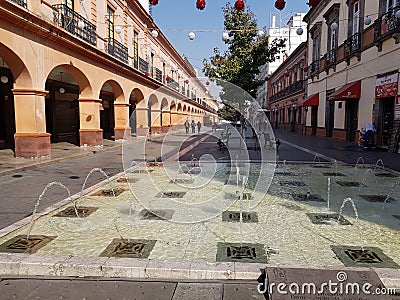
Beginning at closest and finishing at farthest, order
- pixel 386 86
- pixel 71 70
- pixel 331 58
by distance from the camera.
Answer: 1. pixel 71 70
2. pixel 386 86
3. pixel 331 58

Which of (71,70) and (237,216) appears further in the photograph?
(71,70)

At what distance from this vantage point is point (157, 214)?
18.0ft

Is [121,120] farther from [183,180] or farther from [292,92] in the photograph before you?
[292,92]

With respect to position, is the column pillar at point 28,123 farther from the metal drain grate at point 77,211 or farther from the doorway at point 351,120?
the doorway at point 351,120

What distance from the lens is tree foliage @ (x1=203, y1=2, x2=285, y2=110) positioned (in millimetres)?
16188

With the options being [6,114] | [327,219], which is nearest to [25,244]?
[327,219]

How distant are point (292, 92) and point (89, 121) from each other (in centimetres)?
2761

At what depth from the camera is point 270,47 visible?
1722cm

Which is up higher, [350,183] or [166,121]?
[166,121]

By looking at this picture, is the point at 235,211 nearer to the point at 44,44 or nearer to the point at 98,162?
the point at 98,162

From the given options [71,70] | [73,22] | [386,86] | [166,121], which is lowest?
[166,121]

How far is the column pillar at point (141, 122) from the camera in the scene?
80.6 ft

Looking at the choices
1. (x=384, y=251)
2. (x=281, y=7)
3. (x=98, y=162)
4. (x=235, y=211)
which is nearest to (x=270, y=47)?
(x=281, y=7)

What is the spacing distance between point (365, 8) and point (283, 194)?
14.8 m
